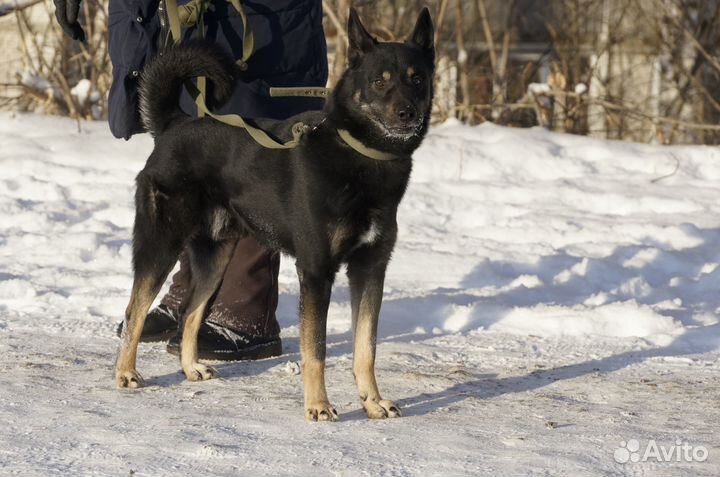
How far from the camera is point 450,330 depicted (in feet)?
18.3

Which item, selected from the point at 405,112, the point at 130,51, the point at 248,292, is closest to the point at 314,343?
the point at 405,112

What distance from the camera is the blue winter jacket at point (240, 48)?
16.2 feet

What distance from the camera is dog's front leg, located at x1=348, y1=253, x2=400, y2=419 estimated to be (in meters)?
4.02

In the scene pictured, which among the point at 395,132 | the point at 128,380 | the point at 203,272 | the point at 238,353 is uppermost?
the point at 395,132

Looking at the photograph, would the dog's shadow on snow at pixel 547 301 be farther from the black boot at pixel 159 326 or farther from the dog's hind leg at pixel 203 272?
the black boot at pixel 159 326

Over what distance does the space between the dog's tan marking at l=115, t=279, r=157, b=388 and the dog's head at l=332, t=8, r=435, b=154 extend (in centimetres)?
105

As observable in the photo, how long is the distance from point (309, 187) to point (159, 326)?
1.53 meters

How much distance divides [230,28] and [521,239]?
10.1ft

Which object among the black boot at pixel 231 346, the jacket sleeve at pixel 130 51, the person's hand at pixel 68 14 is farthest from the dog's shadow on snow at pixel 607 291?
the person's hand at pixel 68 14

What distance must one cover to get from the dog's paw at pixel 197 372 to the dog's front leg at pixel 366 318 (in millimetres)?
733

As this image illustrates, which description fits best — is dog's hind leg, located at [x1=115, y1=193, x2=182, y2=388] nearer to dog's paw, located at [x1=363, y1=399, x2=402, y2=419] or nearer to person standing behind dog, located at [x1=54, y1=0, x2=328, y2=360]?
person standing behind dog, located at [x1=54, y1=0, x2=328, y2=360]

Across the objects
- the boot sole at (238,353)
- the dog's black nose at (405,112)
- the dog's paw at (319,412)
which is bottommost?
the boot sole at (238,353)

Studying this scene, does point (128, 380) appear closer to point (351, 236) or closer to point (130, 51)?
point (351, 236)

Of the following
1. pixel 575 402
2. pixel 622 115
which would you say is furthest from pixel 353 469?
pixel 622 115
